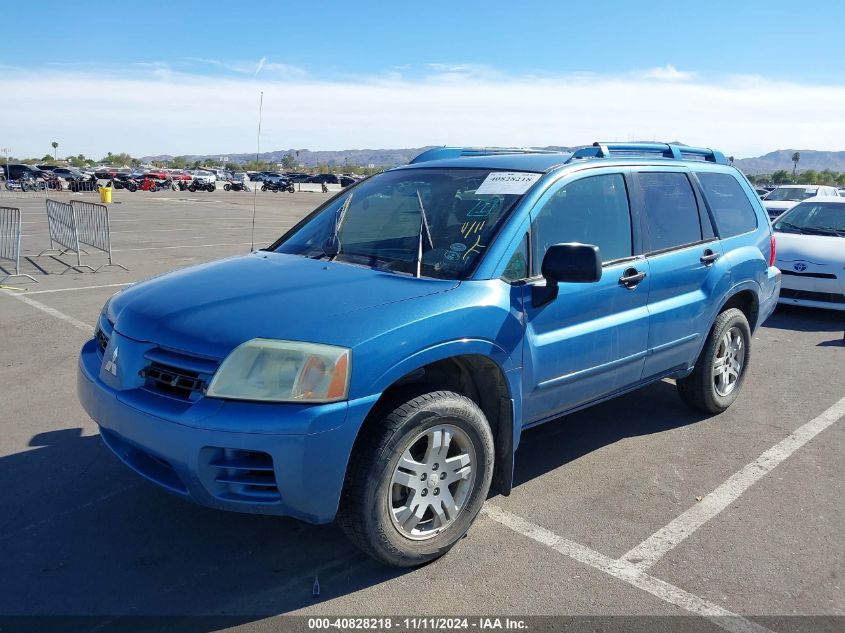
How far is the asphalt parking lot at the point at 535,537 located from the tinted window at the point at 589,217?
1.38m

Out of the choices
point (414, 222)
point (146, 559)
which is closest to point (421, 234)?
point (414, 222)

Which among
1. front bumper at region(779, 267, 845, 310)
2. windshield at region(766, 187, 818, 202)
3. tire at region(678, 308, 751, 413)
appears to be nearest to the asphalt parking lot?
tire at region(678, 308, 751, 413)

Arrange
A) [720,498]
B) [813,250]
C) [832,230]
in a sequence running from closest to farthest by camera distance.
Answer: [720,498], [813,250], [832,230]

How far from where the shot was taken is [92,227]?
12.4 metres

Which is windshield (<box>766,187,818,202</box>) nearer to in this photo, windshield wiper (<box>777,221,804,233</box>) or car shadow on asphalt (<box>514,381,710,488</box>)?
windshield wiper (<box>777,221,804,233</box>)

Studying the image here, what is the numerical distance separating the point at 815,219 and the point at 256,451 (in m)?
9.84

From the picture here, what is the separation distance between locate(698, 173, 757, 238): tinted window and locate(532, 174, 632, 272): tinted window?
3.89 feet

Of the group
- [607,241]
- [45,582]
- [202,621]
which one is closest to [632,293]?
[607,241]

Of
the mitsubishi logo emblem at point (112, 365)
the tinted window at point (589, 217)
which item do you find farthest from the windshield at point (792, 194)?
the mitsubishi logo emblem at point (112, 365)

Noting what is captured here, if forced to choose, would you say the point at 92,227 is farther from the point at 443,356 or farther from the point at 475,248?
the point at 443,356

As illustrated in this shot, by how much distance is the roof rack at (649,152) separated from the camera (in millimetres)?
4527

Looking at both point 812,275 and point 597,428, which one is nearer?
point 597,428

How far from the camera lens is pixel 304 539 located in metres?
3.55

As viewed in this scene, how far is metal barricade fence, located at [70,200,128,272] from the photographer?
40.2ft
